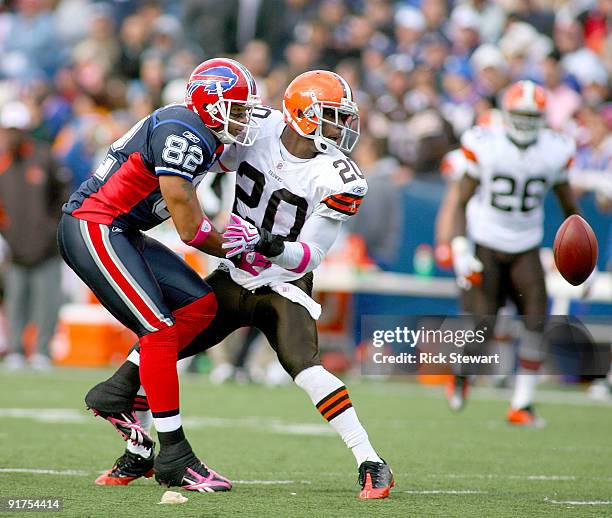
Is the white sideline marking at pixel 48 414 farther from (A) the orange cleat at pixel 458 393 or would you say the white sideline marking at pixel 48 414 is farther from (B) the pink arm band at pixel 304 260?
(B) the pink arm band at pixel 304 260

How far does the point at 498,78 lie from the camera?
1149 centimetres

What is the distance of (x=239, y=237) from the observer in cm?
473

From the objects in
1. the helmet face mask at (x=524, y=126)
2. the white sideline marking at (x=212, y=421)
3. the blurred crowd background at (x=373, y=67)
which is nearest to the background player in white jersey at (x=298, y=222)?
the white sideline marking at (x=212, y=421)

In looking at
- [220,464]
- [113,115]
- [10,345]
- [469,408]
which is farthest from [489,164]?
[113,115]

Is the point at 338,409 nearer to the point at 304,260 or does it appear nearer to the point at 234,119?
the point at 304,260

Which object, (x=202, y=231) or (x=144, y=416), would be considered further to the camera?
(x=144, y=416)

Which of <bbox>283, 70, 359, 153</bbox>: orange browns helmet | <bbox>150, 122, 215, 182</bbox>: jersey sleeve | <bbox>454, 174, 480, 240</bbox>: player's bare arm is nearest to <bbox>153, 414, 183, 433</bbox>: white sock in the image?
<bbox>150, 122, 215, 182</bbox>: jersey sleeve

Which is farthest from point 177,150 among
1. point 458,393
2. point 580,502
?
point 458,393

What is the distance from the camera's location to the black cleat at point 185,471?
189 inches

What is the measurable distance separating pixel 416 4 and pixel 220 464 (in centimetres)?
973

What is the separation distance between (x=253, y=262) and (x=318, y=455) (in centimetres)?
165

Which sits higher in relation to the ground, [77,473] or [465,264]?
[465,264]

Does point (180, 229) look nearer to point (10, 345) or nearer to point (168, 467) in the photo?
point (168, 467)

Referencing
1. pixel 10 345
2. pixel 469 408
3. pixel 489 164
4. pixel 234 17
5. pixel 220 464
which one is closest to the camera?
pixel 220 464
